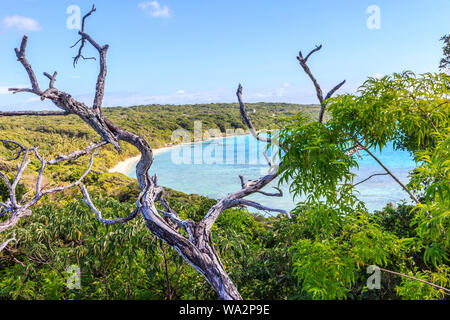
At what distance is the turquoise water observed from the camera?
17.2m

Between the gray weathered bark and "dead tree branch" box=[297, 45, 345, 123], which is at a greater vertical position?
"dead tree branch" box=[297, 45, 345, 123]

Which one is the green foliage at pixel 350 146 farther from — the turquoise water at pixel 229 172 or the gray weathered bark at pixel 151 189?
the turquoise water at pixel 229 172

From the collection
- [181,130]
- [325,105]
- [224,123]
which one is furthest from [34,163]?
[224,123]

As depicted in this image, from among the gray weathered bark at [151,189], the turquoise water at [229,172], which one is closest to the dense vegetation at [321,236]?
the gray weathered bark at [151,189]

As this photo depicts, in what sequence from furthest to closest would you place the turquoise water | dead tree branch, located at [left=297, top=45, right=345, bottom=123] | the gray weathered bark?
the turquoise water → dead tree branch, located at [left=297, top=45, right=345, bottom=123] → the gray weathered bark

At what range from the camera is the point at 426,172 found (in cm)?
149

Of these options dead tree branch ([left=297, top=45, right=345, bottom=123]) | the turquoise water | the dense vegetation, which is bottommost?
the turquoise water

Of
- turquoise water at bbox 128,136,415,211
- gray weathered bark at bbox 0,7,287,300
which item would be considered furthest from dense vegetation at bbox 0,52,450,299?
turquoise water at bbox 128,136,415,211

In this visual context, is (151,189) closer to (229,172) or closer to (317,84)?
(317,84)

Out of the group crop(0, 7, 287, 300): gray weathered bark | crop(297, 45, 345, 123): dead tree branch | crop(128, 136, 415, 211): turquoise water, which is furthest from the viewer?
crop(128, 136, 415, 211): turquoise water

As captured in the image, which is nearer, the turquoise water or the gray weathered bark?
the gray weathered bark

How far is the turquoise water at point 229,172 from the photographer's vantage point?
17.2 meters

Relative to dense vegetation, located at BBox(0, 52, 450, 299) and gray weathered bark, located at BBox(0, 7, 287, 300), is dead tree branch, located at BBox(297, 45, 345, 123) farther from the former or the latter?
gray weathered bark, located at BBox(0, 7, 287, 300)
